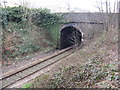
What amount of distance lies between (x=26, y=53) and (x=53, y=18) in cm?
654

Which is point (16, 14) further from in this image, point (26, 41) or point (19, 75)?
point (19, 75)

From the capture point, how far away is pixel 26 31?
53.2 feet

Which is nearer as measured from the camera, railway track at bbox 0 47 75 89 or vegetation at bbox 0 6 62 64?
railway track at bbox 0 47 75 89

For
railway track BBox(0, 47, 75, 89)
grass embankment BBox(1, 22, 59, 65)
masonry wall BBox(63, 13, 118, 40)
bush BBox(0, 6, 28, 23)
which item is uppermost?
bush BBox(0, 6, 28, 23)

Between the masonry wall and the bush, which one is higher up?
the bush

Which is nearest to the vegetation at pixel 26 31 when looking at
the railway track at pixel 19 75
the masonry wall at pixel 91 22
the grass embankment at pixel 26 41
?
the grass embankment at pixel 26 41

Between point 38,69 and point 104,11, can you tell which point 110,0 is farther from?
point 38,69

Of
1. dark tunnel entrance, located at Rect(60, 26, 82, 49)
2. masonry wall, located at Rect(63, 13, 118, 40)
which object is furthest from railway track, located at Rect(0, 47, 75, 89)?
dark tunnel entrance, located at Rect(60, 26, 82, 49)

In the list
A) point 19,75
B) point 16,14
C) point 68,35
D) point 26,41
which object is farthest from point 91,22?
point 19,75

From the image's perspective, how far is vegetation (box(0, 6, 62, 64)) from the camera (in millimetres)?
13234

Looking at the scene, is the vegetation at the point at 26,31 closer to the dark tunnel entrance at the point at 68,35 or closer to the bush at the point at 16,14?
the bush at the point at 16,14

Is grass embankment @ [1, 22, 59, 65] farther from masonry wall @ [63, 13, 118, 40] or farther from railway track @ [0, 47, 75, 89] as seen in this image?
masonry wall @ [63, 13, 118, 40]

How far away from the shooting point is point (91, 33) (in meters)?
15.5

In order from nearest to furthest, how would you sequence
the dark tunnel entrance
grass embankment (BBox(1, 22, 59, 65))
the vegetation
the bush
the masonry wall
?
grass embankment (BBox(1, 22, 59, 65)), the vegetation, the masonry wall, the bush, the dark tunnel entrance
